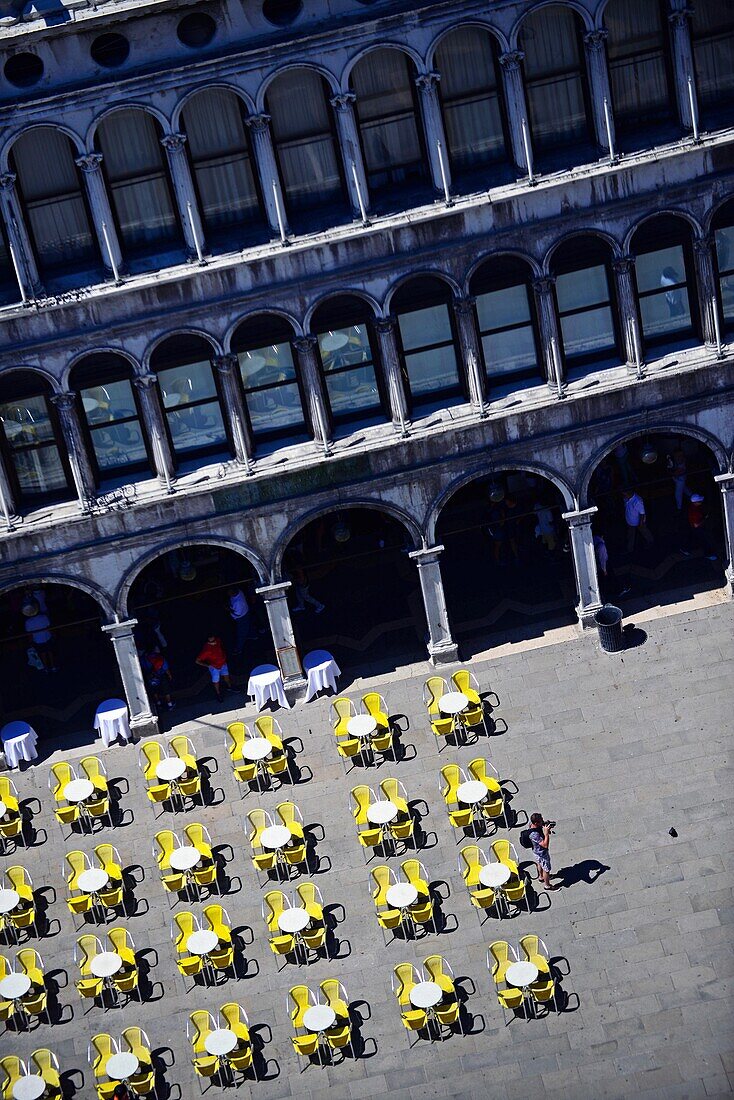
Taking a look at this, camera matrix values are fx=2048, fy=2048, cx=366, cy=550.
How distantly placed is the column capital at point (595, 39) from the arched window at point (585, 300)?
4.43 m

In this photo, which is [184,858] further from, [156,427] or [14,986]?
[156,427]

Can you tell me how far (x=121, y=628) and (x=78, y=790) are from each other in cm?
418

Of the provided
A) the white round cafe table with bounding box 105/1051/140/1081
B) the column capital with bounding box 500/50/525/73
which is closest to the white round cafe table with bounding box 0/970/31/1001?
the white round cafe table with bounding box 105/1051/140/1081

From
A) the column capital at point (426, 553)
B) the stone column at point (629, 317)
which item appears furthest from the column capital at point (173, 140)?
the column capital at point (426, 553)

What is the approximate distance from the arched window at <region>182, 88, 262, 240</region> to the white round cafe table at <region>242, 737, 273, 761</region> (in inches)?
474

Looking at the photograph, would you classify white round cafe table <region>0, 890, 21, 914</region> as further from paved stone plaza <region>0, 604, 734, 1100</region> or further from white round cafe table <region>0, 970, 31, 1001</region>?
white round cafe table <region>0, 970, 31, 1001</region>

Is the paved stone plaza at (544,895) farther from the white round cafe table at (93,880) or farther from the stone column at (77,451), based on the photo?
the stone column at (77,451)

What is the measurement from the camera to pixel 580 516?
50.8 m

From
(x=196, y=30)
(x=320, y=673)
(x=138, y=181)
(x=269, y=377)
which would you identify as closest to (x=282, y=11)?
(x=196, y=30)

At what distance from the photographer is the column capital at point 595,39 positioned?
4747 cm

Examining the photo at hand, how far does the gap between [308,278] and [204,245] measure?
2.54 meters

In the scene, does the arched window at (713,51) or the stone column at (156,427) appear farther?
the stone column at (156,427)

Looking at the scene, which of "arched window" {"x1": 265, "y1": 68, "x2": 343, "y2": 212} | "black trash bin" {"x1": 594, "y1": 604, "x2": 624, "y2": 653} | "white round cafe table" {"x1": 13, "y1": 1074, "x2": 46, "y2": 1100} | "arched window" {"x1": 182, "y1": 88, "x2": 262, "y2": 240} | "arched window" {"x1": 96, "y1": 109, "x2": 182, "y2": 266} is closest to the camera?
"white round cafe table" {"x1": 13, "y1": 1074, "x2": 46, "y2": 1100}

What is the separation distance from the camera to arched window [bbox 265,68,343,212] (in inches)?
1871
